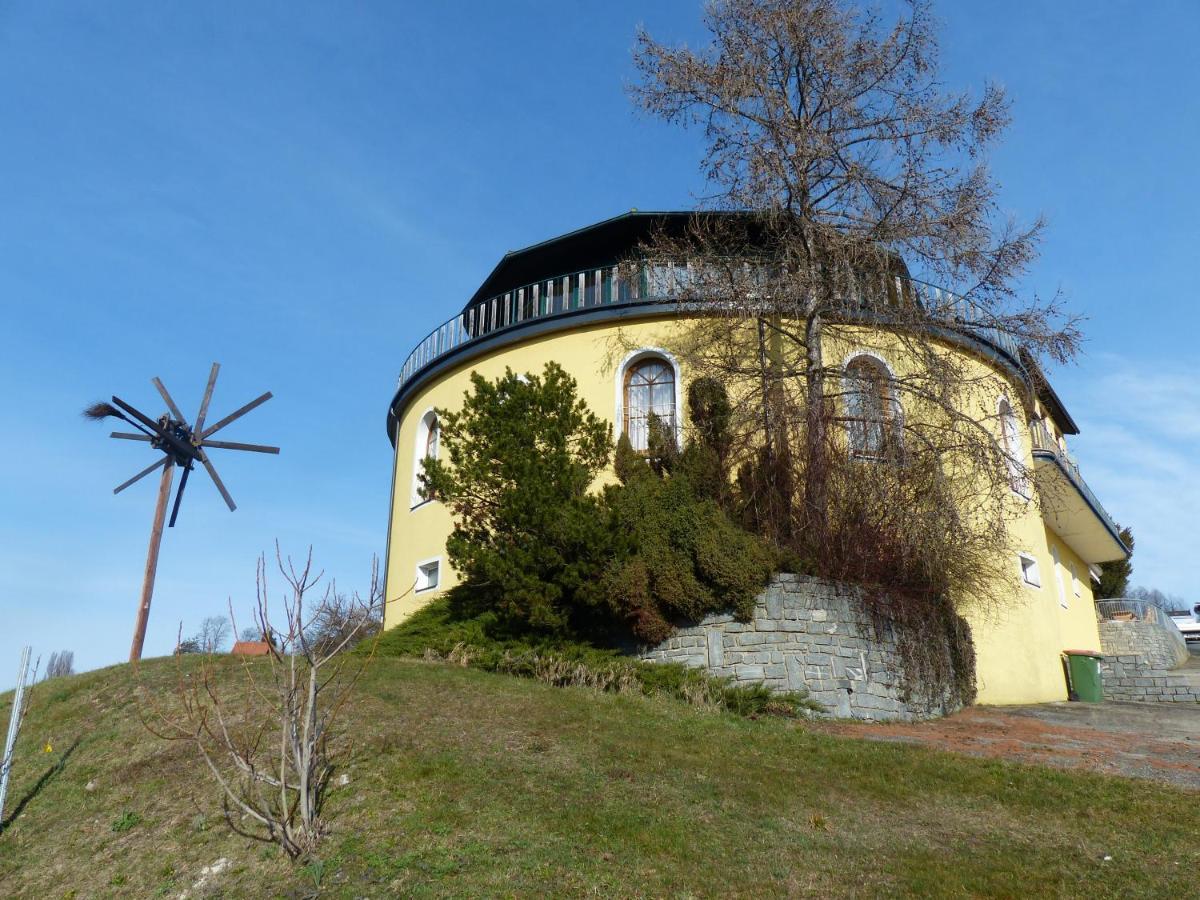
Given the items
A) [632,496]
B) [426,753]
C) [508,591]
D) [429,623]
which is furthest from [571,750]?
[429,623]

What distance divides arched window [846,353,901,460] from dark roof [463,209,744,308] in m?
4.78

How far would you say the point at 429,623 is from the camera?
47.9 feet

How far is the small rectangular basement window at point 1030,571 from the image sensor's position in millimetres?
17062

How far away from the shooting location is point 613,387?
1633 cm

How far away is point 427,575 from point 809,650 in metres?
7.87

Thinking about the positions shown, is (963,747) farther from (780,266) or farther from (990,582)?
(780,266)

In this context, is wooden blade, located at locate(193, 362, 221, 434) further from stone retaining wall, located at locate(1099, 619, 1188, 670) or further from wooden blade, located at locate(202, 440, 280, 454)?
stone retaining wall, located at locate(1099, 619, 1188, 670)

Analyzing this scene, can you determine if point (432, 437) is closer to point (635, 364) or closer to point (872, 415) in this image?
point (635, 364)

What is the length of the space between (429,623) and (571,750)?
5.84 meters

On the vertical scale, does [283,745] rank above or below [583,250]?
below

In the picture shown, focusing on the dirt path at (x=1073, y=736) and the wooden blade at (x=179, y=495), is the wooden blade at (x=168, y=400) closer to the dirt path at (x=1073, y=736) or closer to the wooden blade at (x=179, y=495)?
the wooden blade at (x=179, y=495)

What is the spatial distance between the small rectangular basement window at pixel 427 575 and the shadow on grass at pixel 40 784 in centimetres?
726

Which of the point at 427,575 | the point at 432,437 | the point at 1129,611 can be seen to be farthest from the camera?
the point at 1129,611

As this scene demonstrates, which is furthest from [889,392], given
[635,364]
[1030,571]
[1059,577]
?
[1059,577]
